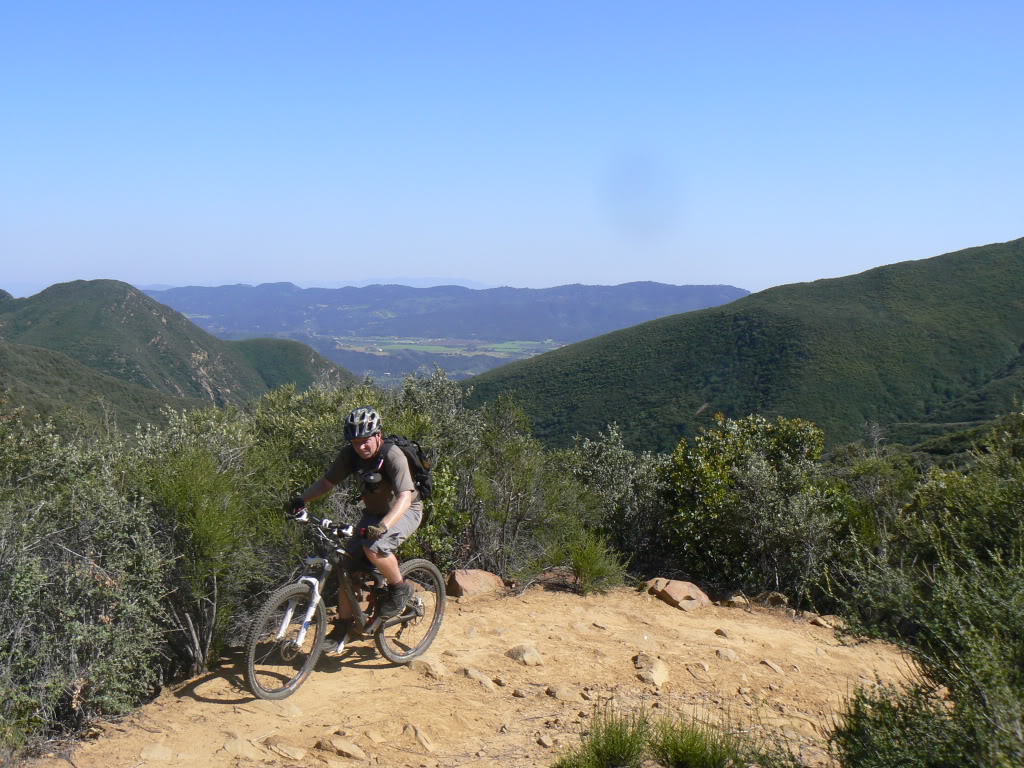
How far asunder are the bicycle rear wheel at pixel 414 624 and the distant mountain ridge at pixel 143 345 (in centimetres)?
6948

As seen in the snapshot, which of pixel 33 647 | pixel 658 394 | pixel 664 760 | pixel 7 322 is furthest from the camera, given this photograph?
pixel 7 322

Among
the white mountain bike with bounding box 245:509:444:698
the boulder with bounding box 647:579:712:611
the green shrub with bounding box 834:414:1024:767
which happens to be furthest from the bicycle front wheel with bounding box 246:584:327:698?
the boulder with bounding box 647:579:712:611

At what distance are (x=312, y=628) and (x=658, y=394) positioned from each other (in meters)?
64.5

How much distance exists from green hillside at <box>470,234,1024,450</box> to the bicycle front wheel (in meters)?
49.8

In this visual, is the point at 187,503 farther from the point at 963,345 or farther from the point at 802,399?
the point at 963,345

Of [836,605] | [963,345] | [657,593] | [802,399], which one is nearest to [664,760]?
[657,593]

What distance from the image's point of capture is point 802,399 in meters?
60.8

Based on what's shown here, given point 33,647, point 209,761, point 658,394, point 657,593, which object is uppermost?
point 33,647

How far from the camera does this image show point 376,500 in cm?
509

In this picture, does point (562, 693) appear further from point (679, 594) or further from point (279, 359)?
point (279, 359)

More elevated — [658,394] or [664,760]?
[664,760]

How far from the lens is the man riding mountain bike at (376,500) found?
15.8ft

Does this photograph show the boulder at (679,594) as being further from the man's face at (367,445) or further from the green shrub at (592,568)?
the man's face at (367,445)

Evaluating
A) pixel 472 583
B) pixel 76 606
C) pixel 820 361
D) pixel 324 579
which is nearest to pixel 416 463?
pixel 324 579
